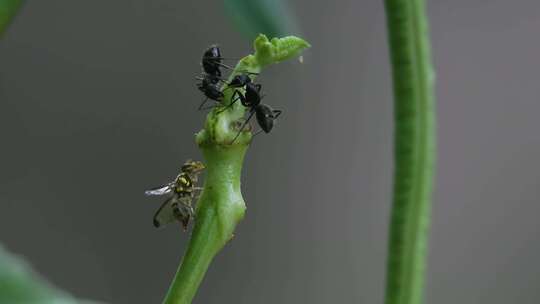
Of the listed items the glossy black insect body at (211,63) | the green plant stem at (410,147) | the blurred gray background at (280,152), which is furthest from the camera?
the blurred gray background at (280,152)

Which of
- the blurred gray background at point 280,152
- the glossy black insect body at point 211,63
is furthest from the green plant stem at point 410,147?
the blurred gray background at point 280,152

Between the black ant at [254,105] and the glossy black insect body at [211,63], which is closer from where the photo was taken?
the black ant at [254,105]

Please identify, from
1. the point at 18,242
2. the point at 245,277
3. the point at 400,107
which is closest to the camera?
the point at 400,107

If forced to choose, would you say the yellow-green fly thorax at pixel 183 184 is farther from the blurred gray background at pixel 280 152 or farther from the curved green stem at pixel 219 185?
the blurred gray background at pixel 280 152

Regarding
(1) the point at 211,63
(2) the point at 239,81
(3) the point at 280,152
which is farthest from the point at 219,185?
(3) the point at 280,152

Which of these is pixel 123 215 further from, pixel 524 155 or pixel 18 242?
pixel 524 155

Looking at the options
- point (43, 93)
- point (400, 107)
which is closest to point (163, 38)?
point (43, 93)
